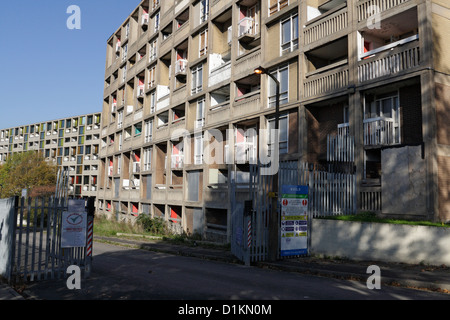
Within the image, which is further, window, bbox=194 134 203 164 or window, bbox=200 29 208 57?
window, bbox=200 29 208 57

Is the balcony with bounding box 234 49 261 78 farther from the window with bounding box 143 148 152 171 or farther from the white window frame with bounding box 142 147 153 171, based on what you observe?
the window with bounding box 143 148 152 171

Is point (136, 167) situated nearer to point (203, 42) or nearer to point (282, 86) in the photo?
point (203, 42)

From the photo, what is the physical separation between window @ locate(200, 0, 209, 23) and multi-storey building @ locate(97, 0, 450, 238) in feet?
0.28

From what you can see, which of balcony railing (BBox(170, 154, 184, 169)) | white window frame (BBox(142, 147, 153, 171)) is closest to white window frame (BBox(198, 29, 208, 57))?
balcony railing (BBox(170, 154, 184, 169))

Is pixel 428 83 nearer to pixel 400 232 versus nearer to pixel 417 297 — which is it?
pixel 400 232

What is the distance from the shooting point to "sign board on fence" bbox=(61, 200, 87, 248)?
10.6 meters

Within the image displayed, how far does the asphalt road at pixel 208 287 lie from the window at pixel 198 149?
51.7 feet

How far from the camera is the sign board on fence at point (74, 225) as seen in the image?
34.8 ft

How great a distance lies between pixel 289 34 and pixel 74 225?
52.3ft

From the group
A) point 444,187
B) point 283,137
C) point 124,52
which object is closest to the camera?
point 444,187

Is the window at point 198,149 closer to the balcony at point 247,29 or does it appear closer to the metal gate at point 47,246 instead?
the balcony at point 247,29

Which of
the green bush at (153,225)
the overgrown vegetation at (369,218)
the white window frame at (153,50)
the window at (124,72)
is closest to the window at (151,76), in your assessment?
the white window frame at (153,50)

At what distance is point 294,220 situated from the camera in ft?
48.7

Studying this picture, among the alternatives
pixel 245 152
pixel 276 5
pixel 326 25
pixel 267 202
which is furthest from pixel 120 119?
pixel 267 202
